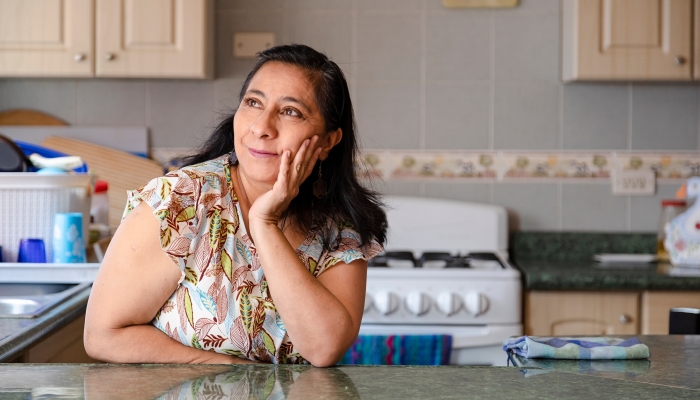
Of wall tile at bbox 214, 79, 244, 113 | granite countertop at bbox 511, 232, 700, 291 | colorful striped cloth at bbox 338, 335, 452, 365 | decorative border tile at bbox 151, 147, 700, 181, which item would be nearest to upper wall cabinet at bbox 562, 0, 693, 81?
decorative border tile at bbox 151, 147, 700, 181

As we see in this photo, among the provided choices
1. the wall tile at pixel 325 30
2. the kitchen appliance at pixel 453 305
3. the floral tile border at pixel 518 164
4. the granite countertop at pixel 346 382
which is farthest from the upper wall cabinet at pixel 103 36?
the granite countertop at pixel 346 382

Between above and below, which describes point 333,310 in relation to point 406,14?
below

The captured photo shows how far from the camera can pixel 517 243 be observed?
115 inches

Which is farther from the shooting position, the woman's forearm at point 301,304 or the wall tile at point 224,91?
the wall tile at point 224,91

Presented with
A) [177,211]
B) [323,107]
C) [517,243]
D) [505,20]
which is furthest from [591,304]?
[177,211]

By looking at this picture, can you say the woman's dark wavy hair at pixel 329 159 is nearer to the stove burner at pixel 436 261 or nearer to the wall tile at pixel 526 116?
the stove burner at pixel 436 261

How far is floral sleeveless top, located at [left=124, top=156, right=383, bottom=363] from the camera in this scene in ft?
4.01

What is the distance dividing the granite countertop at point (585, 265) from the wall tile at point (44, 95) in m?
1.80

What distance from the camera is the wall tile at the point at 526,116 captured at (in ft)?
9.62

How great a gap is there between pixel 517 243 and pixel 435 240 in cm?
33

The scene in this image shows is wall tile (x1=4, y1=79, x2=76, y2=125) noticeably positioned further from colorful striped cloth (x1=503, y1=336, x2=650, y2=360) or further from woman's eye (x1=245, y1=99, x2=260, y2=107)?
colorful striped cloth (x1=503, y1=336, x2=650, y2=360)

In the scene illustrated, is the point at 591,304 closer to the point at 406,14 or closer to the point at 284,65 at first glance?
the point at 406,14

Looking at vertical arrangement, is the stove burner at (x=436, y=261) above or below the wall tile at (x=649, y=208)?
below

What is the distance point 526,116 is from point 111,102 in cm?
160
